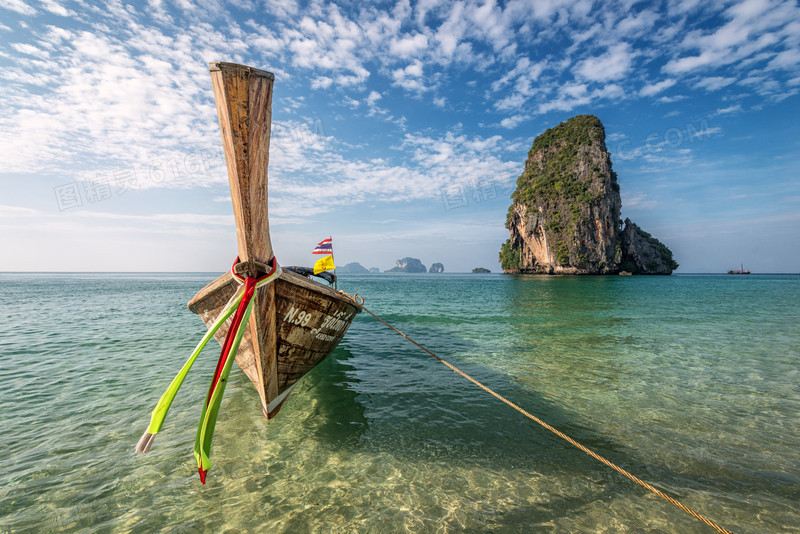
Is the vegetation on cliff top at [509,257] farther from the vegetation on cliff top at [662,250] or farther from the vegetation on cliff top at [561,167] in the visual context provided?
the vegetation on cliff top at [662,250]

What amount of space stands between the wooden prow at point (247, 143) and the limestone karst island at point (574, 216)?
90813mm

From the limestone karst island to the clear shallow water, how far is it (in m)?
82.9

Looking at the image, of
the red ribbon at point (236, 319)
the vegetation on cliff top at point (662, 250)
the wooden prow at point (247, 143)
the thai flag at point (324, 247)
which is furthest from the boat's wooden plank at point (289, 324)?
the vegetation on cliff top at point (662, 250)

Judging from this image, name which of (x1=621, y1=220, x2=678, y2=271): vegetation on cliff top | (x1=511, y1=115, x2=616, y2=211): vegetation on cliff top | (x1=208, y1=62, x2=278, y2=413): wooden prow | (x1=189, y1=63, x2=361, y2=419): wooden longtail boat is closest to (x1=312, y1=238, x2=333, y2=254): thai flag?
(x1=189, y1=63, x2=361, y2=419): wooden longtail boat

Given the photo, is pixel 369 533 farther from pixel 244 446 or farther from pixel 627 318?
pixel 627 318

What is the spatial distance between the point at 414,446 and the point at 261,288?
9.88ft

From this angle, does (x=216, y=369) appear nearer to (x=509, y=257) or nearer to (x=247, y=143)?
(x=247, y=143)

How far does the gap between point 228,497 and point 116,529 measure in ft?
3.05

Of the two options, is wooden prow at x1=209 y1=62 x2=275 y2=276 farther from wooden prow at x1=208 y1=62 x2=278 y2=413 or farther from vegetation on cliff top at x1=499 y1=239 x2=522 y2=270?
vegetation on cliff top at x1=499 y1=239 x2=522 y2=270

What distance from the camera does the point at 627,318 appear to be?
16.5m

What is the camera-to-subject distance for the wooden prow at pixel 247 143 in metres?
2.84

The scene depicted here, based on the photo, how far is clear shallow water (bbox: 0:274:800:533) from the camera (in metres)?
3.19

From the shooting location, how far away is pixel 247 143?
312 cm

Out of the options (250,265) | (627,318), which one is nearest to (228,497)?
(250,265)
